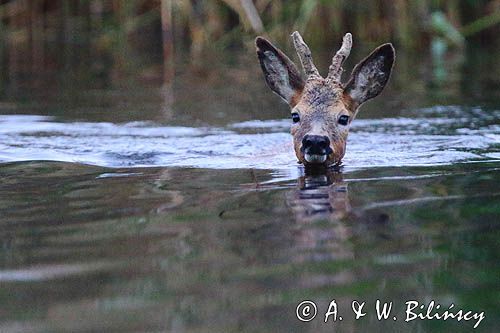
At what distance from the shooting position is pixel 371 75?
9039 mm

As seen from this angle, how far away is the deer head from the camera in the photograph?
331 inches

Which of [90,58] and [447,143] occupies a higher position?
[90,58]

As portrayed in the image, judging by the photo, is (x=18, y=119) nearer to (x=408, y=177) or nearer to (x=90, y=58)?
(x=408, y=177)

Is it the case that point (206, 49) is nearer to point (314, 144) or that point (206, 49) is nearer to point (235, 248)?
point (314, 144)

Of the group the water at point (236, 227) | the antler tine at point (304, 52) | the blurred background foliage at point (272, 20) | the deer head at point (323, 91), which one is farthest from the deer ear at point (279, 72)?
the blurred background foliage at point (272, 20)

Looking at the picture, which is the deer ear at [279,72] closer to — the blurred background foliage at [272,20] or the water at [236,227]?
the water at [236,227]

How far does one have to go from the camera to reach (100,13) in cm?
2030

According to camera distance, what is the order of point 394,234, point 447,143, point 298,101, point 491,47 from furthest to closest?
point 491,47 → point 447,143 → point 298,101 → point 394,234

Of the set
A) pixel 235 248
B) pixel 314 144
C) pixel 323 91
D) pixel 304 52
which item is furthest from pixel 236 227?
pixel 304 52

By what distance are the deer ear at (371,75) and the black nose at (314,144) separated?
0.95m

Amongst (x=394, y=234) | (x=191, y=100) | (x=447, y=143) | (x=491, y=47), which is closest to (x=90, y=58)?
(x=191, y=100)

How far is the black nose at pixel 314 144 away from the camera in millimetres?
8133

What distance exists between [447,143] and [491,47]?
36.2ft

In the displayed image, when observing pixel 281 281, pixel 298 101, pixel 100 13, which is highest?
pixel 100 13
